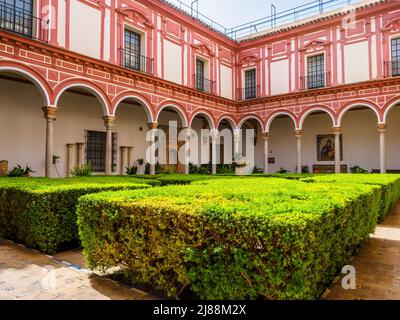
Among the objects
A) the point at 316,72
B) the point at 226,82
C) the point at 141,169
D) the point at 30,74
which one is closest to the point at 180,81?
the point at 226,82

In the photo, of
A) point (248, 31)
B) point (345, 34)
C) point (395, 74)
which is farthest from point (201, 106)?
point (395, 74)

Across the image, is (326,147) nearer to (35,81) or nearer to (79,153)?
(79,153)

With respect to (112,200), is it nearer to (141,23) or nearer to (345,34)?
(141,23)

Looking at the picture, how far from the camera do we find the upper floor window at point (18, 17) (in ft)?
33.3

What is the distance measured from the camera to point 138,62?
14430 mm

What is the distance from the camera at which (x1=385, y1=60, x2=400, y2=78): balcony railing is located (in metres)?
15.1

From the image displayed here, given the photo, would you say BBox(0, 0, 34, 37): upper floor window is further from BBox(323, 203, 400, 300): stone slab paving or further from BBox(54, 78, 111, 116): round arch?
BBox(323, 203, 400, 300): stone slab paving

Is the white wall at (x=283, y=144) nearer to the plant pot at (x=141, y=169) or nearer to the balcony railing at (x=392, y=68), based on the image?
the balcony railing at (x=392, y=68)

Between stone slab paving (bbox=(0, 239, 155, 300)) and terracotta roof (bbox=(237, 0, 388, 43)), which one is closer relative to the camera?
stone slab paving (bbox=(0, 239, 155, 300))

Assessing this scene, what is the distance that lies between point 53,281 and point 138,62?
40.9ft

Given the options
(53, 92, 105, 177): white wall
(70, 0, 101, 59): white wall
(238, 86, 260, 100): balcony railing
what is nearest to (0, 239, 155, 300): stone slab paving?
(70, 0, 101, 59): white wall

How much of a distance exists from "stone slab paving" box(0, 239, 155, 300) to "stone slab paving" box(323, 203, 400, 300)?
2.03 m
